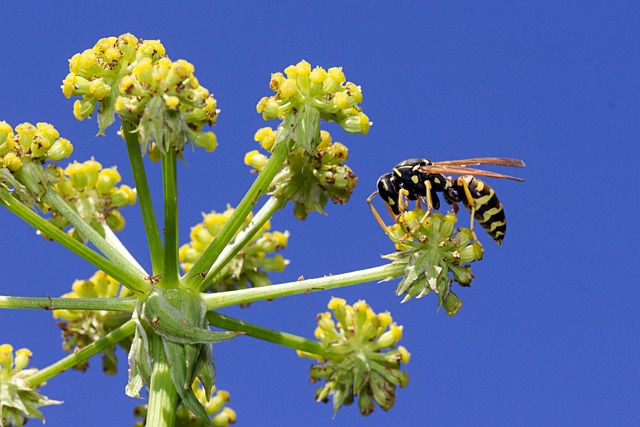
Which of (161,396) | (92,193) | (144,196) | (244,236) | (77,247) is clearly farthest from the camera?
(92,193)

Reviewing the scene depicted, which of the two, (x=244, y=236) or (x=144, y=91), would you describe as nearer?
(x=144, y=91)

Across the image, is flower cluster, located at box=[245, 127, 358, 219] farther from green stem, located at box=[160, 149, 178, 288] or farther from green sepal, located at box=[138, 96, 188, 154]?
green sepal, located at box=[138, 96, 188, 154]

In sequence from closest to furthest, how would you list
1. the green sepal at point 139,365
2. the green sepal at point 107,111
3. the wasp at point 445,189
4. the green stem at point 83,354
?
the green sepal at point 139,365
the green sepal at point 107,111
the green stem at point 83,354
the wasp at point 445,189

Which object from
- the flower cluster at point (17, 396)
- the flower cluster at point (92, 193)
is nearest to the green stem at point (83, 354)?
the flower cluster at point (17, 396)

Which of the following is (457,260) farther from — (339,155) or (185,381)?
(185,381)

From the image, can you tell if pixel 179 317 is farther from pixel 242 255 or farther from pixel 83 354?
pixel 242 255

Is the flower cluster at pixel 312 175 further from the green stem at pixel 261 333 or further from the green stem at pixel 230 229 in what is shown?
the green stem at pixel 261 333

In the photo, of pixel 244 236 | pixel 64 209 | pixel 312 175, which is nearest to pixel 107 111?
pixel 64 209
